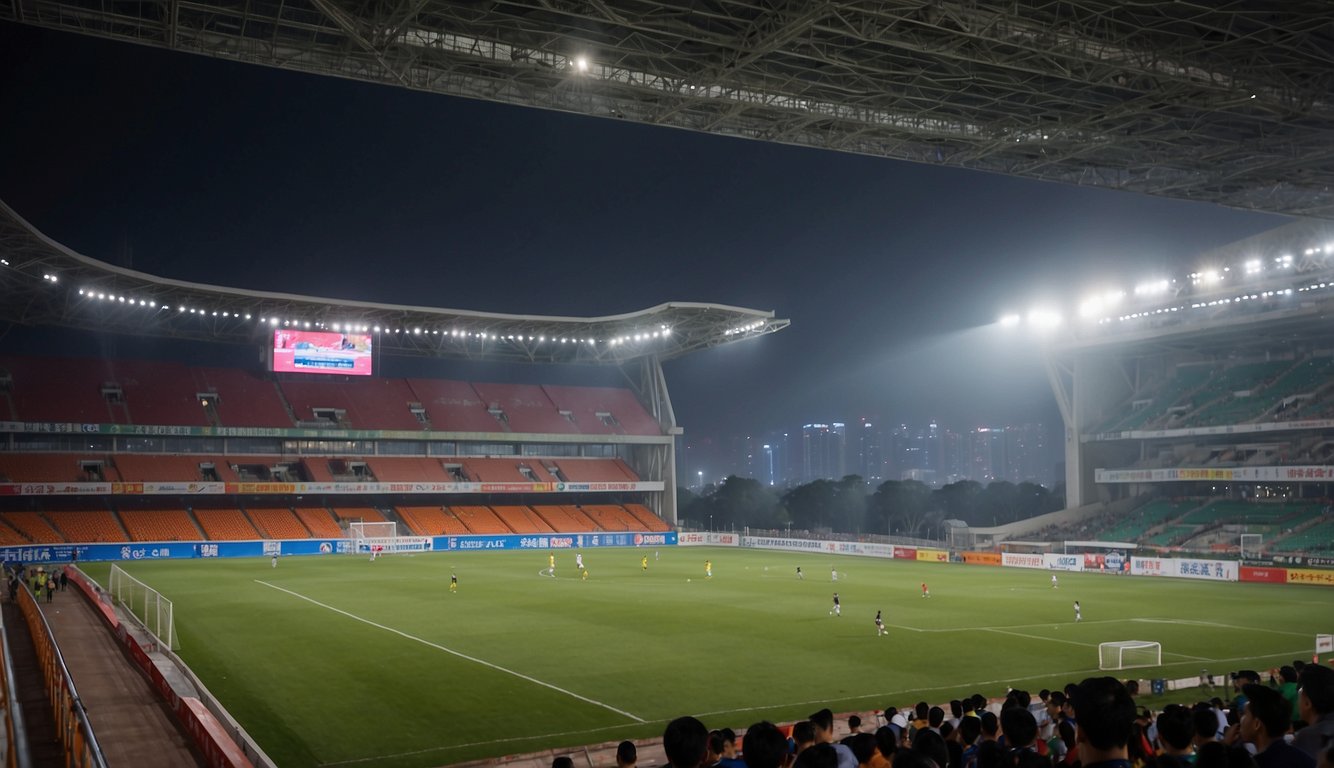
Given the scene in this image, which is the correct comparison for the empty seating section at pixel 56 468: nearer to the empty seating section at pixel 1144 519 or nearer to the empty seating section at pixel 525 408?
the empty seating section at pixel 525 408

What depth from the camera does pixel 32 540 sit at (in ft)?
190

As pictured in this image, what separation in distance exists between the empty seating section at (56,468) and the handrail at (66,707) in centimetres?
4060

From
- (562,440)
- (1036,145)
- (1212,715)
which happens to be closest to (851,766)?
(1212,715)

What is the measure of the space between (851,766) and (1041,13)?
19.7 meters

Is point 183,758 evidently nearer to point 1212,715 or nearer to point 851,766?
point 851,766

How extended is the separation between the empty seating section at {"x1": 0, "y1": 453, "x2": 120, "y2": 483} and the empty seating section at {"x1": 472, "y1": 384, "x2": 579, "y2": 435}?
32.4m

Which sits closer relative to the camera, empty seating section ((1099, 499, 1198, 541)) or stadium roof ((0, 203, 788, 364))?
stadium roof ((0, 203, 788, 364))

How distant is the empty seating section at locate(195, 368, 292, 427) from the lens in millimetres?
74500

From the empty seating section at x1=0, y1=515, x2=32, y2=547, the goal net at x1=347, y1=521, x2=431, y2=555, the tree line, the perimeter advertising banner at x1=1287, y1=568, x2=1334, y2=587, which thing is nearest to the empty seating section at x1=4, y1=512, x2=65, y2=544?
the empty seating section at x1=0, y1=515, x2=32, y2=547

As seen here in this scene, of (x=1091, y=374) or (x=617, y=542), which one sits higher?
(x=1091, y=374)

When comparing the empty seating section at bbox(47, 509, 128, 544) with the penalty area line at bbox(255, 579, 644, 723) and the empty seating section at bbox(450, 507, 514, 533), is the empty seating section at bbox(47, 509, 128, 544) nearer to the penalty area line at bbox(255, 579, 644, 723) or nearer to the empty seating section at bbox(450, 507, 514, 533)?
the empty seating section at bbox(450, 507, 514, 533)

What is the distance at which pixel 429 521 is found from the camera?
77125mm

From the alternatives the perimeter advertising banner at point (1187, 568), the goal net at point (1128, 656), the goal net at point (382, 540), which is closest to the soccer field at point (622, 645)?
the goal net at point (1128, 656)

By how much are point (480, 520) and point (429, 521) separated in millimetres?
4350
